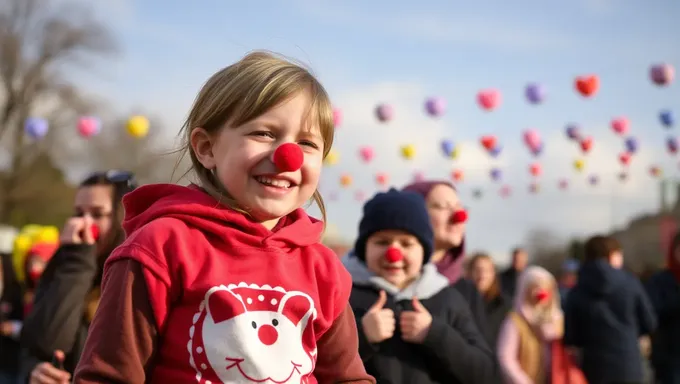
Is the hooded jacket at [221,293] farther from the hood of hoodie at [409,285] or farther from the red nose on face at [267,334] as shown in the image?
the hood of hoodie at [409,285]

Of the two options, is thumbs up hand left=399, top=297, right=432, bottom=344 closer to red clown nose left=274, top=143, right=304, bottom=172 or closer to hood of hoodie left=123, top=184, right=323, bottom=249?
hood of hoodie left=123, top=184, right=323, bottom=249

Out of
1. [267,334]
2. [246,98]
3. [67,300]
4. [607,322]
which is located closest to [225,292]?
[267,334]

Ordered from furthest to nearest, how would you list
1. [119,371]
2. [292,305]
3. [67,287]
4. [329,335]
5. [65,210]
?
[65,210] → [67,287] → [329,335] → [292,305] → [119,371]

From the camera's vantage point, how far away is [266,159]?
6.92 feet

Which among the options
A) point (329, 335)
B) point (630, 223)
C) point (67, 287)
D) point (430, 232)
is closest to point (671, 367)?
point (430, 232)

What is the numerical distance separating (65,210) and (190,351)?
117ft

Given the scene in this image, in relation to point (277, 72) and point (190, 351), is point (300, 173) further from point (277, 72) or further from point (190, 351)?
point (190, 351)

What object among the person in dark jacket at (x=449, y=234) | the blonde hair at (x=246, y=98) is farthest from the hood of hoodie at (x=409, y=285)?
the blonde hair at (x=246, y=98)

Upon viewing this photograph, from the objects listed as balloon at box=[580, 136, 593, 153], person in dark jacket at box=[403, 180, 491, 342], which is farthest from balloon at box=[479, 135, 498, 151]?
person in dark jacket at box=[403, 180, 491, 342]

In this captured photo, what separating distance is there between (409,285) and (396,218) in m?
0.28

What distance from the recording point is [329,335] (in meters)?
2.26

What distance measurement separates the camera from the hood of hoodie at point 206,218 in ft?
6.92

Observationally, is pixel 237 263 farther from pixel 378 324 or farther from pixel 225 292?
pixel 378 324

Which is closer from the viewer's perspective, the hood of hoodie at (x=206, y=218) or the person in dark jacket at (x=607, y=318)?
the hood of hoodie at (x=206, y=218)
